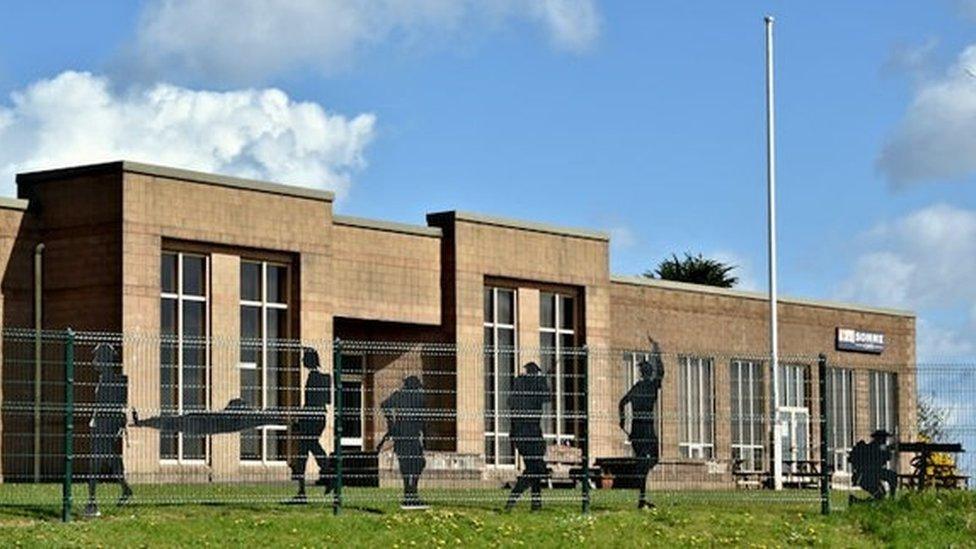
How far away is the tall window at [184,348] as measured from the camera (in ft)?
128

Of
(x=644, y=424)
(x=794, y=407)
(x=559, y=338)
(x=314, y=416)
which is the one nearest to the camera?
(x=314, y=416)

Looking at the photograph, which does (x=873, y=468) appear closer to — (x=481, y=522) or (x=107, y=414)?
(x=481, y=522)

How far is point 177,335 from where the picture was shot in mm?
41469

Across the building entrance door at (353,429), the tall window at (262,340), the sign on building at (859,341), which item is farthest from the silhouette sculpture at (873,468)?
the sign on building at (859,341)

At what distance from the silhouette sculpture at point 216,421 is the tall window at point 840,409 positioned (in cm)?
1427

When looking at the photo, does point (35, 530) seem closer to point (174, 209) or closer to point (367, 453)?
point (367, 453)

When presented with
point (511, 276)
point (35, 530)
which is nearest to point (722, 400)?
point (511, 276)

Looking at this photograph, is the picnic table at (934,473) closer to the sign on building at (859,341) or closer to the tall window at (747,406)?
the tall window at (747,406)

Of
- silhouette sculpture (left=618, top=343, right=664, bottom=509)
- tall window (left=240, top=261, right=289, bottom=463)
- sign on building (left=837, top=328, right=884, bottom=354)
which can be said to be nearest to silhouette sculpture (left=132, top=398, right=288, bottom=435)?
silhouette sculpture (left=618, top=343, right=664, bottom=509)

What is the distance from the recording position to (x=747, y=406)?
54875 mm

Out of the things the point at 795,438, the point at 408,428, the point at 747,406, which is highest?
the point at 747,406

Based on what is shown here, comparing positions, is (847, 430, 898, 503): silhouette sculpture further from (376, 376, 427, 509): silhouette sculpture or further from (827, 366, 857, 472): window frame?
(827, 366, 857, 472): window frame

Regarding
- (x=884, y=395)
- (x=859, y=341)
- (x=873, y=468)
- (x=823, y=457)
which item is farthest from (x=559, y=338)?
(x=823, y=457)

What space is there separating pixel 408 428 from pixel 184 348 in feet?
39.3
